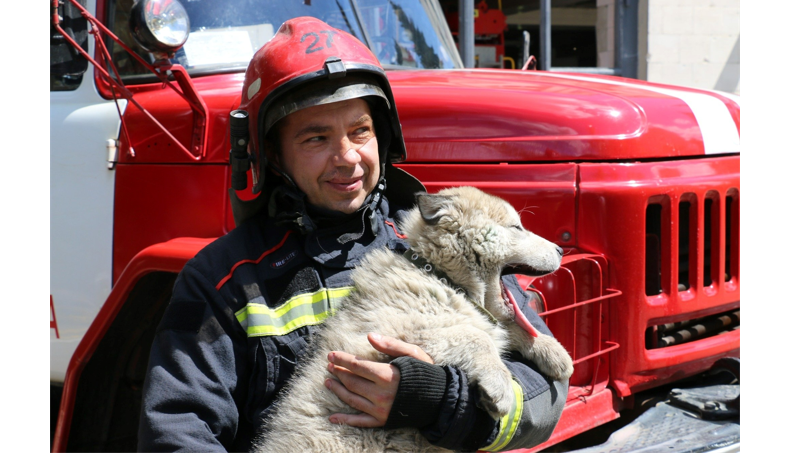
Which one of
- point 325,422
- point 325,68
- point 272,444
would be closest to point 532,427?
point 325,422

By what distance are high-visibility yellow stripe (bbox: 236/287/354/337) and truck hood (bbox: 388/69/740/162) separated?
1.01 m

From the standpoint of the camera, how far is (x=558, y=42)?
1211 centimetres

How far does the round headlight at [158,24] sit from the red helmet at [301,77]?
793mm

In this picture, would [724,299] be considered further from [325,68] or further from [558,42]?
[558,42]

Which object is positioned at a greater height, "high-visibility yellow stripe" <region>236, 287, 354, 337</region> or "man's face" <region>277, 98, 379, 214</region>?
"man's face" <region>277, 98, 379, 214</region>

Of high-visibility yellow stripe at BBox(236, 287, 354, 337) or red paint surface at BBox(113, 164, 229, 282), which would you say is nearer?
high-visibility yellow stripe at BBox(236, 287, 354, 337)

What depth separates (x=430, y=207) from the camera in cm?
251

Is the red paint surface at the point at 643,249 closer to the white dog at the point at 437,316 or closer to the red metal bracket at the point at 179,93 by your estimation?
the white dog at the point at 437,316

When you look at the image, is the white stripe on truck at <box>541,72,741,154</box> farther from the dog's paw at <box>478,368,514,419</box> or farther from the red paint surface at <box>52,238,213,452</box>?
the red paint surface at <box>52,238,213,452</box>

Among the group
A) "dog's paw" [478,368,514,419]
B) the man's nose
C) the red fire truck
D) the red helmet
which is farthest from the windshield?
"dog's paw" [478,368,514,419]

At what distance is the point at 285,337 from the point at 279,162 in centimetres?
66

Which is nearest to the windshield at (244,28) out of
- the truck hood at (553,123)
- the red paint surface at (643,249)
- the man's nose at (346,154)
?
the truck hood at (553,123)

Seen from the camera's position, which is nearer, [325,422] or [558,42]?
[325,422]

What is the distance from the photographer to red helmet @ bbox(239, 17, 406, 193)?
2.30m
